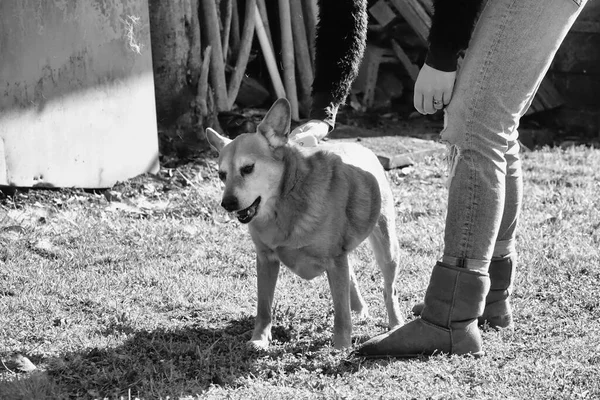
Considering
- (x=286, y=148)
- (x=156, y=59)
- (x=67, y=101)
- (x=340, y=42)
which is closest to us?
(x=286, y=148)

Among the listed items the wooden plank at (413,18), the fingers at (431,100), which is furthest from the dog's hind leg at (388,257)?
the wooden plank at (413,18)

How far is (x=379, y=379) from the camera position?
3.26 metres

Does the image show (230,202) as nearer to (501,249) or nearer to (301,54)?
(501,249)

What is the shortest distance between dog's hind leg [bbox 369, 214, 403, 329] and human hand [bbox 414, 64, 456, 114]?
0.72m

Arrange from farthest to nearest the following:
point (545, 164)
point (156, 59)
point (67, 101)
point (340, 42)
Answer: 1. point (545, 164)
2. point (156, 59)
3. point (67, 101)
4. point (340, 42)

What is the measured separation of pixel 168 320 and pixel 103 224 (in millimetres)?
1450

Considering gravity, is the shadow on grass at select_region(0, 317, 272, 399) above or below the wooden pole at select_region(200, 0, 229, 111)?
below

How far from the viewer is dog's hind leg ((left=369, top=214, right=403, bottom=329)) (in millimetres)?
3947

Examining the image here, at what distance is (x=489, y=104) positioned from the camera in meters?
3.20

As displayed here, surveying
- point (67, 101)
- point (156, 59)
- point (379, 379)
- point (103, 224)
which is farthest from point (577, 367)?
point (156, 59)

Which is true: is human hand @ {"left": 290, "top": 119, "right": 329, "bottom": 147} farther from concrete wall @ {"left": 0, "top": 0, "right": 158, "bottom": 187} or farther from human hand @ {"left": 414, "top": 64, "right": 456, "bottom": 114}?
concrete wall @ {"left": 0, "top": 0, "right": 158, "bottom": 187}

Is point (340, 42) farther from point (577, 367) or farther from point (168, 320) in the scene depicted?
point (577, 367)

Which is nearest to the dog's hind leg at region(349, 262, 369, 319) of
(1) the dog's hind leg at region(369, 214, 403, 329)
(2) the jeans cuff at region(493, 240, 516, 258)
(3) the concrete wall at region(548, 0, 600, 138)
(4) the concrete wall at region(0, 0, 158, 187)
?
(1) the dog's hind leg at region(369, 214, 403, 329)

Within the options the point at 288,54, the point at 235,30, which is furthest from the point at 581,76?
the point at 235,30
